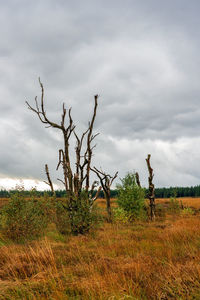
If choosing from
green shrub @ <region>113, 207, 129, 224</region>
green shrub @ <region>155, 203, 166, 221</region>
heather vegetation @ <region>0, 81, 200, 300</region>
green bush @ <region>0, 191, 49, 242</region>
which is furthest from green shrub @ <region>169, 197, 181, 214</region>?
green bush @ <region>0, 191, 49, 242</region>

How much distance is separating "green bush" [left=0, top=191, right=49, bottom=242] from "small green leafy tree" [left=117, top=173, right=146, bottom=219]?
11.3 meters

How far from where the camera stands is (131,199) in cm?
2227

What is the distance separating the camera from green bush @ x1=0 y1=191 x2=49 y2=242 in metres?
11.3

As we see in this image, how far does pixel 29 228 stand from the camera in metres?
11.4

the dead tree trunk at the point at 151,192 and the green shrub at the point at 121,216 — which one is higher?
the dead tree trunk at the point at 151,192

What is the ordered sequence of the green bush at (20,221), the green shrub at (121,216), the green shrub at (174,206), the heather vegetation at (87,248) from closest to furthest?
the heather vegetation at (87,248) < the green bush at (20,221) < the green shrub at (121,216) < the green shrub at (174,206)

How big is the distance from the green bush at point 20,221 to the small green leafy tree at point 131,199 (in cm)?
1131

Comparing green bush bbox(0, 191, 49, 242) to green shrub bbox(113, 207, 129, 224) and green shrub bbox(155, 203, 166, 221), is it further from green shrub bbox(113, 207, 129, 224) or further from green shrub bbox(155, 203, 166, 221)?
green shrub bbox(155, 203, 166, 221)

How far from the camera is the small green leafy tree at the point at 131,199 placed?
22.2 metres

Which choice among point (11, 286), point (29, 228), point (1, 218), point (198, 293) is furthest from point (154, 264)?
point (1, 218)

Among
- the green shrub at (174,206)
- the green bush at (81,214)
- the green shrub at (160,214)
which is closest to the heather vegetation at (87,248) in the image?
the green bush at (81,214)

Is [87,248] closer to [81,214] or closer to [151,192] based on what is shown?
[81,214]

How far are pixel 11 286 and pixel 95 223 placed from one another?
329 inches

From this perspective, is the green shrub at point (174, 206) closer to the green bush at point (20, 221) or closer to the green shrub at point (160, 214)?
the green shrub at point (160, 214)
